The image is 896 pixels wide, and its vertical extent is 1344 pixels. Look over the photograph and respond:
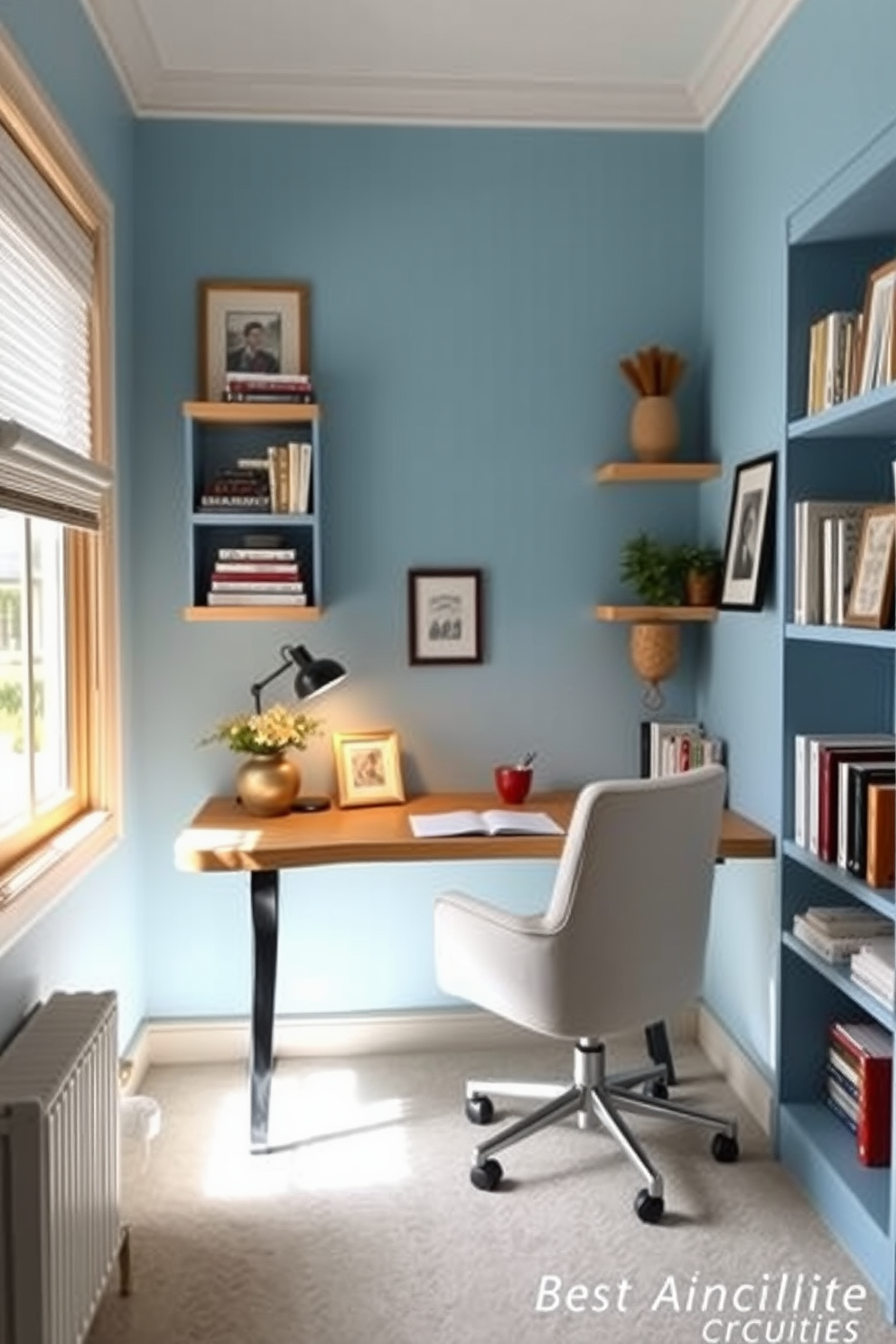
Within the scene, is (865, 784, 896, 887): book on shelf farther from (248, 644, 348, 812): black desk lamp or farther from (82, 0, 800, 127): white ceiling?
(82, 0, 800, 127): white ceiling

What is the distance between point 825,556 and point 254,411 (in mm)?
1495

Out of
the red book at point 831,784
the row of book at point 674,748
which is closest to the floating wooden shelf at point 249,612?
the row of book at point 674,748

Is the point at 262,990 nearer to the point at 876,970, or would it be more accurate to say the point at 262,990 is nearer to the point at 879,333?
the point at 876,970

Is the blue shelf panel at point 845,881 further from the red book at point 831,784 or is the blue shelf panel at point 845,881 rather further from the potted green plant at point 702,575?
the potted green plant at point 702,575

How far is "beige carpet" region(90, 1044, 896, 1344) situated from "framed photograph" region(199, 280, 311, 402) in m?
1.99

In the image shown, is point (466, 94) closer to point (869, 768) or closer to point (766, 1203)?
point (869, 768)

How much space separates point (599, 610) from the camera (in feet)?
10.1

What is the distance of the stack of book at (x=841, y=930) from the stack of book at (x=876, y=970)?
32 millimetres

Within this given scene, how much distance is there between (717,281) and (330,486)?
4.03ft

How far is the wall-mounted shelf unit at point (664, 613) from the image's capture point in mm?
2982

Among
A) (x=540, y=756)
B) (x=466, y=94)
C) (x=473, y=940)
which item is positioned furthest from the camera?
(x=540, y=756)

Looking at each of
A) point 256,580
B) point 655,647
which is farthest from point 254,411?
point 655,647

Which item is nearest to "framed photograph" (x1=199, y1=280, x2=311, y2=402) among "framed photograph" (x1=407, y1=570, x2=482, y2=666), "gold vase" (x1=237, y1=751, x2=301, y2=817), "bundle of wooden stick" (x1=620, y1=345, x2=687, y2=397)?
"framed photograph" (x1=407, y1=570, x2=482, y2=666)

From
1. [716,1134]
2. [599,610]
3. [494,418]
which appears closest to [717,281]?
[494,418]
